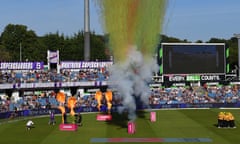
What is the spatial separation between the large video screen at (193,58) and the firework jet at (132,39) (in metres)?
35.2

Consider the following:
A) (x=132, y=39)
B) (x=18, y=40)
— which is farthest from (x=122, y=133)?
(x=18, y=40)

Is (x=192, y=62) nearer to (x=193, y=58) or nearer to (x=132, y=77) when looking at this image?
(x=193, y=58)

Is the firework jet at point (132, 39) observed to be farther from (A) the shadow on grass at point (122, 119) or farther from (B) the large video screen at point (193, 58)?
(B) the large video screen at point (193, 58)

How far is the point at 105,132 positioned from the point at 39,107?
21609 mm

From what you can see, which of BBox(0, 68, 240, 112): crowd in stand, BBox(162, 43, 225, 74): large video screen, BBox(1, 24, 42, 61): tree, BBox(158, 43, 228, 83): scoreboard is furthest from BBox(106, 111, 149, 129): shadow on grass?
BBox(1, 24, 42, 61): tree

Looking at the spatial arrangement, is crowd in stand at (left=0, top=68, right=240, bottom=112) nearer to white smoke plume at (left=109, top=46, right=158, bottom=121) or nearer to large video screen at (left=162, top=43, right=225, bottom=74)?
large video screen at (left=162, top=43, right=225, bottom=74)

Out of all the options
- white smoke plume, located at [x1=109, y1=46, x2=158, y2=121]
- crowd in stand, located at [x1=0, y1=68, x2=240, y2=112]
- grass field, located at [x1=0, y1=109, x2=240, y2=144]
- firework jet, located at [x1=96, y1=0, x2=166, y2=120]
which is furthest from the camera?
crowd in stand, located at [x1=0, y1=68, x2=240, y2=112]

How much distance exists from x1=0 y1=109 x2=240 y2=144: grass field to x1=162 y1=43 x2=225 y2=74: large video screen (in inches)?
853

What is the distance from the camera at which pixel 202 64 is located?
71.1m

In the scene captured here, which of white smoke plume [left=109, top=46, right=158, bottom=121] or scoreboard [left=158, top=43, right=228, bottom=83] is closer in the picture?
white smoke plume [left=109, top=46, right=158, bottom=121]

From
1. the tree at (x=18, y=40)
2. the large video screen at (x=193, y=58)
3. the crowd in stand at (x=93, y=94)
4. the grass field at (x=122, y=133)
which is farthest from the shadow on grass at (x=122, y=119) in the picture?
the tree at (x=18, y=40)

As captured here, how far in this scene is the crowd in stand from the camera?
6319cm

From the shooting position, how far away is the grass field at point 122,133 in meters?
34.3

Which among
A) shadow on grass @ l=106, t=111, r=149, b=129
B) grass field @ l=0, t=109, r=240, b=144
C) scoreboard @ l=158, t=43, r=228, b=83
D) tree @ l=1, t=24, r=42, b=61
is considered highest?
tree @ l=1, t=24, r=42, b=61
